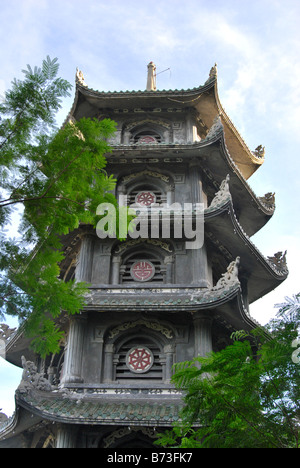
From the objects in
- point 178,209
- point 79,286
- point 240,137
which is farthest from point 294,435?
point 240,137

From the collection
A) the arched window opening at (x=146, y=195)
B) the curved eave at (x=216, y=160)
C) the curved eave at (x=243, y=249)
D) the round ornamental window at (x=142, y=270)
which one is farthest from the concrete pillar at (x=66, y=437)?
the curved eave at (x=216, y=160)

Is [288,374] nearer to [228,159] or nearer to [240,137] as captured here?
[228,159]

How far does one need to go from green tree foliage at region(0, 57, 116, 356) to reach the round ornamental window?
7.25 m

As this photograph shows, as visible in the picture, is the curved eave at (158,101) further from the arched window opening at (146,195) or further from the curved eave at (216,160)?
the arched window opening at (146,195)

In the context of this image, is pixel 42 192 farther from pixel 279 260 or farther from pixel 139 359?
pixel 279 260

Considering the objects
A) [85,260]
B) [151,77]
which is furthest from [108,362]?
[151,77]

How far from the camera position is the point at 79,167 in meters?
8.30

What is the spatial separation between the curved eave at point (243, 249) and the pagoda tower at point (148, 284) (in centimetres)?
3

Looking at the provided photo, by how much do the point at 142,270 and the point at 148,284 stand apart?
680 millimetres

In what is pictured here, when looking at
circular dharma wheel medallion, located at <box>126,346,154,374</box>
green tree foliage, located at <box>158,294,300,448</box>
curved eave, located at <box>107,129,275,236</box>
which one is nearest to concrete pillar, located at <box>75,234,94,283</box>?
circular dharma wheel medallion, located at <box>126,346,154,374</box>

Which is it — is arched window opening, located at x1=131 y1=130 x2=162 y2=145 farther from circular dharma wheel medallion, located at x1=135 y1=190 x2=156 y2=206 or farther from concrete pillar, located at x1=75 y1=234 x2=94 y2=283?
concrete pillar, located at x1=75 y1=234 x2=94 y2=283

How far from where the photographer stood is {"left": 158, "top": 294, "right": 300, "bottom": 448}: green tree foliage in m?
7.93

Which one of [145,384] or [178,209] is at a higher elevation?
[178,209]
